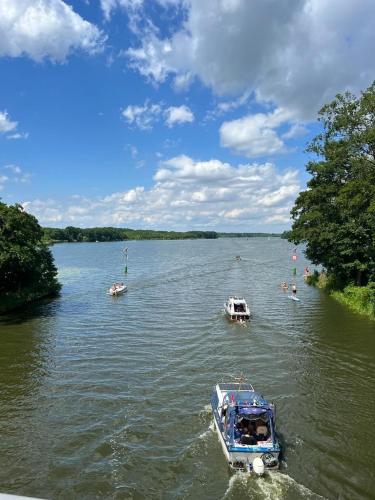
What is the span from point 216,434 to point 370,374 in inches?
532

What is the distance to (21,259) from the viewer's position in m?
46.1

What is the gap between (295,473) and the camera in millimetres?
17688

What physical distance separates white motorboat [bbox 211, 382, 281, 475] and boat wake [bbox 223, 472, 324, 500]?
0.37 m

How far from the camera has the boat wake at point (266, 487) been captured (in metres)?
16.2

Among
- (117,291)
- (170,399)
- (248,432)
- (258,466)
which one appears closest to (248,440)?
(248,432)

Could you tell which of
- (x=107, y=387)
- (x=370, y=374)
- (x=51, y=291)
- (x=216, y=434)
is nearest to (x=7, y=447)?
(x=107, y=387)

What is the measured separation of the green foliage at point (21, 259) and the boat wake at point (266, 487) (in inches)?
1424

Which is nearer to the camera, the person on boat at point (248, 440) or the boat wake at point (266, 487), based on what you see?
the boat wake at point (266, 487)

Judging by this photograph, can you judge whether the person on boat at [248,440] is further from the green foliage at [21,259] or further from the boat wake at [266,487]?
the green foliage at [21,259]

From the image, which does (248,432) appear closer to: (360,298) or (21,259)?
(21,259)

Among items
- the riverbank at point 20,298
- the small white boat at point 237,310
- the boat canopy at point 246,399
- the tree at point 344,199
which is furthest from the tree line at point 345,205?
the riverbank at point 20,298

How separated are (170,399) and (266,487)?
30.7 ft

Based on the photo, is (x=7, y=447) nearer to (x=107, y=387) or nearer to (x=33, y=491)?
(x=33, y=491)

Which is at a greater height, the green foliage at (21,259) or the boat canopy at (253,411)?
the green foliage at (21,259)
